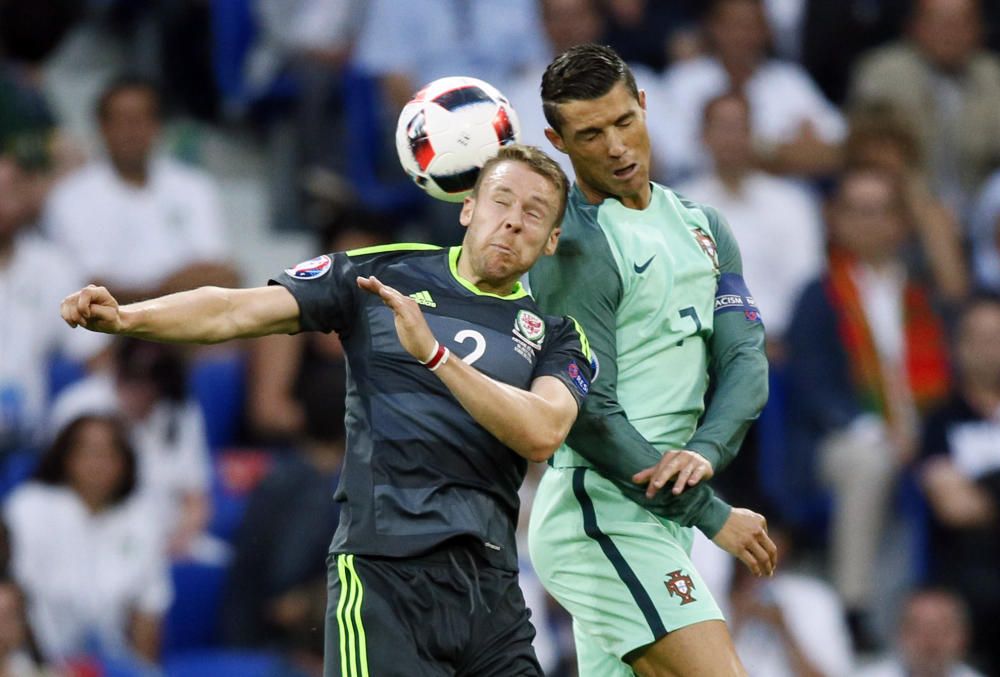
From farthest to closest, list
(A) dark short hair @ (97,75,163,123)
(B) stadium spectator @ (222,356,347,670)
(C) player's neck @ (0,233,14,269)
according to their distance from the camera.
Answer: (A) dark short hair @ (97,75,163,123) < (C) player's neck @ (0,233,14,269) < (B) stadium spectator @ (222,356,347,670)

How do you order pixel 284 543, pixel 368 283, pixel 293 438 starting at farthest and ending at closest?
1. pixel 293 438
2. pixel 284 543
3. pixel 368 283

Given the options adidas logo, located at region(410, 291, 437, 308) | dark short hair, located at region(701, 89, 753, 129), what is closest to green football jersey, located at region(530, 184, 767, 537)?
adidas logo, located at region(410, 291, 437, 308)

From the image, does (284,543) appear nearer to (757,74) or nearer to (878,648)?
(878,648)

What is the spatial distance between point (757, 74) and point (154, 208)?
11.7 ft

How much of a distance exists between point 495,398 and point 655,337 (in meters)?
0.78

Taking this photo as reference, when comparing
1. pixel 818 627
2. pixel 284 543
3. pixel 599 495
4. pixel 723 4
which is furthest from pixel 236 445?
pixel 599 495

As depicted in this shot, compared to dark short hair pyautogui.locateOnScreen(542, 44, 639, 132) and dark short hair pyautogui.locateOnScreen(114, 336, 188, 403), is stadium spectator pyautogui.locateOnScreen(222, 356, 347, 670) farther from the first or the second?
dark short hair pyautogui.locateOnScreen(542, 44, 639, 132)

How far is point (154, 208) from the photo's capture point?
9352 millimetres

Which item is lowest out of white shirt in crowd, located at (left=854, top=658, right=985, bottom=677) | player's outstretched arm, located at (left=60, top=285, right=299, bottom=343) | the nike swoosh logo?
white shirt in crowd, located at (left=854, top=658, right=985, bottom=677)

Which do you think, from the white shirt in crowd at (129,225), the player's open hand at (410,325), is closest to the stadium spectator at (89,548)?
the white shirt in crowd at (129,225)

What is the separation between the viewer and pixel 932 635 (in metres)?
8.43

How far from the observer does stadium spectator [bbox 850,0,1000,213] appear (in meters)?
10.6

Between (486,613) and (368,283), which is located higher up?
(368,283)

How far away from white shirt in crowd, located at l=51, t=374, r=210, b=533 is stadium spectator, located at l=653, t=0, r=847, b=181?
3.14 metres
